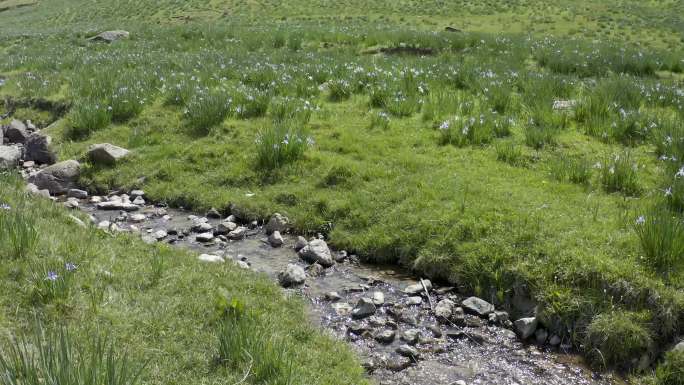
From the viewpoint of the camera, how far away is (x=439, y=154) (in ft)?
29.0

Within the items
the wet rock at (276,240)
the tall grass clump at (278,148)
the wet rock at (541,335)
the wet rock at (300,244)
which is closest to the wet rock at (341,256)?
the wet rock at (300,244)

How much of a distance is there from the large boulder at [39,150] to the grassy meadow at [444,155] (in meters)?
0.30

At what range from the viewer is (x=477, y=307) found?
5.93 metres

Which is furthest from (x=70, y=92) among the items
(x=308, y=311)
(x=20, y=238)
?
(x=308, y=311)

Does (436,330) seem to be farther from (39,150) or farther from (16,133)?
(16,133)

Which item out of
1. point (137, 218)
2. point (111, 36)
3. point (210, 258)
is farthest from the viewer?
point (111, 36)

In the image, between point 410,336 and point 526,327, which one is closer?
point 410,336

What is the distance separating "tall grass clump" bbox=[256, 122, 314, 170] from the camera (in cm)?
890

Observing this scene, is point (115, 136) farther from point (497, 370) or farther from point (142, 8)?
point (142, 8)

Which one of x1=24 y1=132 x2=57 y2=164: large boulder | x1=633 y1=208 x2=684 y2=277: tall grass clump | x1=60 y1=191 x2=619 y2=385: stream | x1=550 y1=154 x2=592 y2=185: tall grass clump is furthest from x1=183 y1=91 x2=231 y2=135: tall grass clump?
x1=633 y1=208 x2=684 y2=277: tall grass clump

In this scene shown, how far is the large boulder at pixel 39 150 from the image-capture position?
10320mm

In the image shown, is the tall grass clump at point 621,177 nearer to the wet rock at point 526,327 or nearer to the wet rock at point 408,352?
the wet rock at point 526,327

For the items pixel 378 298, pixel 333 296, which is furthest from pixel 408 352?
pixel 333 296

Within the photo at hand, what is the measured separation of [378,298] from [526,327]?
151 centimetres
